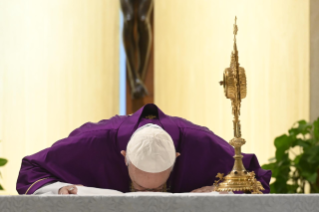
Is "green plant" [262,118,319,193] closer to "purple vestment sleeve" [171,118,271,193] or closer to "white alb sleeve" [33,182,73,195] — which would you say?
"purple vestment sleeve" [171,118,271,193]

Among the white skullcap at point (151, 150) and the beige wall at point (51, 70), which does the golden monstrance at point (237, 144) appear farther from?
the beige wall at point (51, 70)

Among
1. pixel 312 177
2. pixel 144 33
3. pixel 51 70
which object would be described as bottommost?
pixel 312 177

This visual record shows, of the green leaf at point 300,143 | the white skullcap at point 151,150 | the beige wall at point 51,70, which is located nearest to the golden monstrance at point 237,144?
the white skullcap at point 151,150

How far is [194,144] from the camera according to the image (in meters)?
2.59

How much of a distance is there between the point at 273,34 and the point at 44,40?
2.37 m

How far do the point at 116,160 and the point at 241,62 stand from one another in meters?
2.84

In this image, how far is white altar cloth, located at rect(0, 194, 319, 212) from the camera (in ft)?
3.29

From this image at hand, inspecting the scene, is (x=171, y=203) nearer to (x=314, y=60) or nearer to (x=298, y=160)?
(x=298, y=160)

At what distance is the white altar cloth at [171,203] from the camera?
100cm

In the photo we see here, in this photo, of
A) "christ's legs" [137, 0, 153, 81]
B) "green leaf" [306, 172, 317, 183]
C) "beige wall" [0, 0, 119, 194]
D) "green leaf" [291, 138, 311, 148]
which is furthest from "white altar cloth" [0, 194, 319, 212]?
"christ's legs" [137, 0, 153, 81]

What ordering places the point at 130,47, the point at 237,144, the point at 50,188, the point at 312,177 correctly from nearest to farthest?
1. the point at 237,144
2. the point at 50,188
3. the point at 312,177
4. the point at 130,47

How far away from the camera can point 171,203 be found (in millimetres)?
1003

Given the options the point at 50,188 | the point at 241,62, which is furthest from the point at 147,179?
the point at 241,62

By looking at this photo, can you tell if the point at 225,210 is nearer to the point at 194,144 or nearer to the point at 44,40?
the point at 194,144
